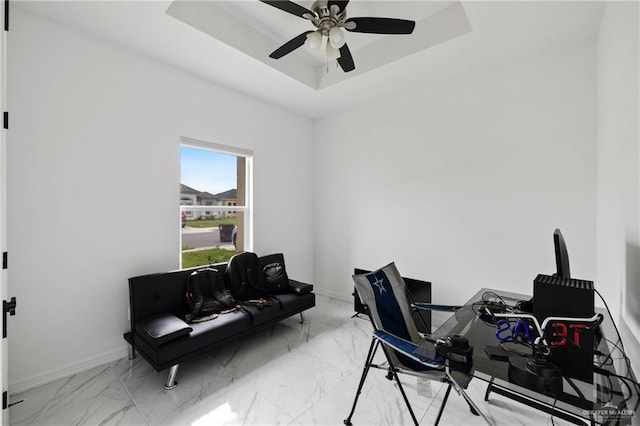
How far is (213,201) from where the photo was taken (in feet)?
11.2

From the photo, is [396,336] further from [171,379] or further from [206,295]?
[206,295]

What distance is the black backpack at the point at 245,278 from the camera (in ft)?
10.3

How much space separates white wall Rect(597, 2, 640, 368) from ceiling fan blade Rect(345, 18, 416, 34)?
1.13 m

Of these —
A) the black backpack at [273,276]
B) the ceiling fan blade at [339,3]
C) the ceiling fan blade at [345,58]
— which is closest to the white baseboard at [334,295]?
the black backpack at [273,276]

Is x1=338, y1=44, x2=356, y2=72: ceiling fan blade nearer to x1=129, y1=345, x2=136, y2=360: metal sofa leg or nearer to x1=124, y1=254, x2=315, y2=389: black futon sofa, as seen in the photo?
x1=124, y1=254, x2=315, y2=389: black futon sofa

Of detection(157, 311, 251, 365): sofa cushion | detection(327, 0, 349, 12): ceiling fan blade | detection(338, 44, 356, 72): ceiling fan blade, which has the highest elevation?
detection(327, 0, 349, 12): ceiling fan blade

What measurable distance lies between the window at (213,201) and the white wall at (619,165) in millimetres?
3449

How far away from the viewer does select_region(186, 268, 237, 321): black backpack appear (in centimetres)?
268

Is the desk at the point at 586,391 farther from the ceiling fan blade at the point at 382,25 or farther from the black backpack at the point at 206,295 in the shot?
the black backpack at the point at 206,295

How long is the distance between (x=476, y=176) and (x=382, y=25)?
1.91m

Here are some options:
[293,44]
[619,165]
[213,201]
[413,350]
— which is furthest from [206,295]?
[619,165]

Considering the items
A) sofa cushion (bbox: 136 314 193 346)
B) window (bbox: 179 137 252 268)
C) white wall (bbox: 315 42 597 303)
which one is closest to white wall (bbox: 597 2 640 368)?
white wall (bbox: 315 42 597 303)

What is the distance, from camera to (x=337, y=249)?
4355 millimetres

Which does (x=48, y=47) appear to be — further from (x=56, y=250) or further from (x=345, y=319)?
(x=345, y=319)
